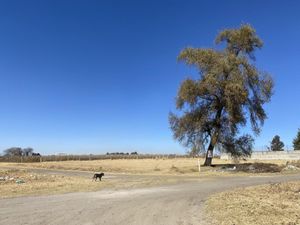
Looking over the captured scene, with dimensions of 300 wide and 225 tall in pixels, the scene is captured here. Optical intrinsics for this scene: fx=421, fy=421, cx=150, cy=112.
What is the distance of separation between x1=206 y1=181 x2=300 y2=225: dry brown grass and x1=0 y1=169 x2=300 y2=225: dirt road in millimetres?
618

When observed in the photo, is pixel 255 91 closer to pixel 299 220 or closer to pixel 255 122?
pixel 255 122

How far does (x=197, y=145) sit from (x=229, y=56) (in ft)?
31.8

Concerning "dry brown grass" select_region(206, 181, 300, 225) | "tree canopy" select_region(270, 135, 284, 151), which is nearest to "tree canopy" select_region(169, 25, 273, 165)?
"dry brown grass" select_region(206, 181, 300, 225)

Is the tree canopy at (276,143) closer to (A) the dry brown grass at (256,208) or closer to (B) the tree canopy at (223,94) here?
(B) the tree canopy at (223,94)

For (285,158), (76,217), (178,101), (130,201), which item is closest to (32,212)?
(76,217)

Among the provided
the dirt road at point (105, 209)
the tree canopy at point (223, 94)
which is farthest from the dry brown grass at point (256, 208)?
the tree canopy at point (223, 94)

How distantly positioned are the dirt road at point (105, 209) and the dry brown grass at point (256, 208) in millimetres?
618

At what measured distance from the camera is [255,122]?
43.2 m

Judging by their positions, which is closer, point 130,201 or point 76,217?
point 76,217

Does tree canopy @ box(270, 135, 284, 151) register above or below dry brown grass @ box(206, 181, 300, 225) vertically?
above

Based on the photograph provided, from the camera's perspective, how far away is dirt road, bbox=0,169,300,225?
1243 centimetres

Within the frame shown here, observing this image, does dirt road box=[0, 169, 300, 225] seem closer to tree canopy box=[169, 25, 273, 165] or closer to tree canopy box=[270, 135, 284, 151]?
tree canopy box=[169, 25, 273, 165]

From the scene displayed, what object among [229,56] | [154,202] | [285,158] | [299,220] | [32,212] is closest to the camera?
[299,220]

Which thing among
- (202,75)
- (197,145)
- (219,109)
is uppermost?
(202,75)
